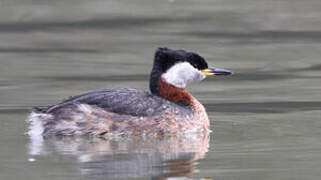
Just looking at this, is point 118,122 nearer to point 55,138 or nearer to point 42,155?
point 55,138

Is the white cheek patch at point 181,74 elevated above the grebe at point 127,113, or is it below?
above

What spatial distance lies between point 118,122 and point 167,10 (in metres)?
9.90

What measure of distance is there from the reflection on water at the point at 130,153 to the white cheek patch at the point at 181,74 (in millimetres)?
740

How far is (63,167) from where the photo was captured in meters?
9.37

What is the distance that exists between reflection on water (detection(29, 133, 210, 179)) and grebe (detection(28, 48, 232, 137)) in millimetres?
123

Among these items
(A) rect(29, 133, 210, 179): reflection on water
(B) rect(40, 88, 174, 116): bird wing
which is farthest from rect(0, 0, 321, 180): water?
(B) rect(40, 88, 174, 116): bird wing

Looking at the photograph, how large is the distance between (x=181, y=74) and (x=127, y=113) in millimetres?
910

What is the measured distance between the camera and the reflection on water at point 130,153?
9.21 metres

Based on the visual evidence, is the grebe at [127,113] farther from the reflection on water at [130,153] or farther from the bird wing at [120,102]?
the reflection on water at [130,153]

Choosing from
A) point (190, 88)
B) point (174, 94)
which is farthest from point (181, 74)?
point (190, 88)

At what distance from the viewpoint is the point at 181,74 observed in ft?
38.5

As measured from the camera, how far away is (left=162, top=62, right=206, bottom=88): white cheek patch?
11.7 metres

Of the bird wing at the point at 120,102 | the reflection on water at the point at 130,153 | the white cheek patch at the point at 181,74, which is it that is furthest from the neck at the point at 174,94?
the reflection on water at the point at 130,153

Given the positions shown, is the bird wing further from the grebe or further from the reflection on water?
the reflection on water
